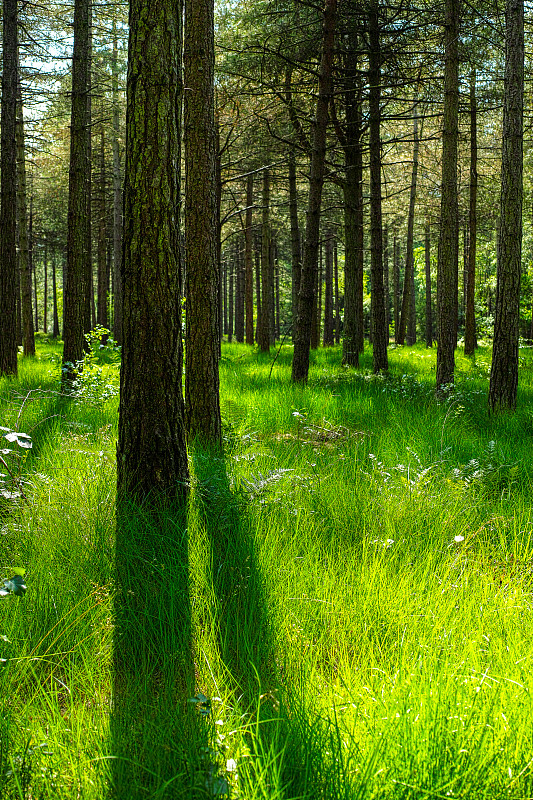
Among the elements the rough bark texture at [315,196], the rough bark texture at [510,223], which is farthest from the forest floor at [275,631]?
the rough bark texture at [315,196]

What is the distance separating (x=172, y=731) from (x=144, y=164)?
3186mm

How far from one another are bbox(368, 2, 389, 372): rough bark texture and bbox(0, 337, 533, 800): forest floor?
20.5ft

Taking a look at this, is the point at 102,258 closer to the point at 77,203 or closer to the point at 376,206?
the point at 77,203

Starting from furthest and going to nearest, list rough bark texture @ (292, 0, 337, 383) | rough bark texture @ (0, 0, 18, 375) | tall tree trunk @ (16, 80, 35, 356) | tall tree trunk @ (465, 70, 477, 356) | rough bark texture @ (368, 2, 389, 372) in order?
tall tree trunk @ (16, 80, 35, 356) → tall tree trunk @ (465, 70, 477, 356) → rough bark texture @ (0, 0, 18, 375) → rough bark texture @ (368, 2, 389, 372) → rough bark texture @ (292, 0, 337, 383)

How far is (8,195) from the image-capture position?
10.8 metres

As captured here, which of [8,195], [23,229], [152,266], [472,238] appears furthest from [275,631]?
[23,229]

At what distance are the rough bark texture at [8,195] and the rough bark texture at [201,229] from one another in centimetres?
690

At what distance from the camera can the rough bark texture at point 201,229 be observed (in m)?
5.17

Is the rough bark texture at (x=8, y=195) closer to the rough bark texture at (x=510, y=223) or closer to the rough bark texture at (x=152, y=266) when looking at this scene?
the rough bark texture at (x=152, y=266)

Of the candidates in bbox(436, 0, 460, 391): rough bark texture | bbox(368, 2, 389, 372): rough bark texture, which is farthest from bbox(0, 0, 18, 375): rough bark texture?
bbox(436, 0, 460, 391): rough bark texture

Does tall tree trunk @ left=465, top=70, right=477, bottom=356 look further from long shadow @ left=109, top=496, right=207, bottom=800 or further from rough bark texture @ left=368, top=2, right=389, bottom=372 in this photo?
long shadow @ left=109, top=496, right=207, bottom=800

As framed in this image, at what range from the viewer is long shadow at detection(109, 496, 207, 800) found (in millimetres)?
1837

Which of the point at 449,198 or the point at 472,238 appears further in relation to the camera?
the point at 472,238

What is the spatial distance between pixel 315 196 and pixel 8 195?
599 centimetres
